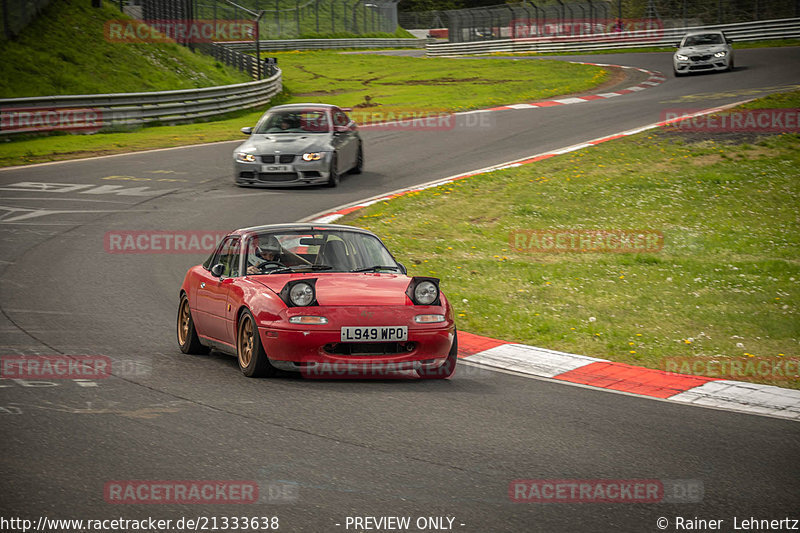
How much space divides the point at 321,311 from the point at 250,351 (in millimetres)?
769

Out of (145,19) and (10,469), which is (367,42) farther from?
(10,469)

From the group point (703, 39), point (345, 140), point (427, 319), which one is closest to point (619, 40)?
point (703, 39)

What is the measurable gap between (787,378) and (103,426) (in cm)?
566

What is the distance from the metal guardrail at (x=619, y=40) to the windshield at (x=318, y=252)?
4366 cm

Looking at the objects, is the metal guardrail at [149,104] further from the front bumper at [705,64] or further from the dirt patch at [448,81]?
the front bumper at [705,64]

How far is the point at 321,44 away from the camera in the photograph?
68875 mm

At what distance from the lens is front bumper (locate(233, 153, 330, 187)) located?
1834 cm

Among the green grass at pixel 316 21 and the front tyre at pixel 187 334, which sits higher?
the green grass at pixel 316 21

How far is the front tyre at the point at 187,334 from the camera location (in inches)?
346

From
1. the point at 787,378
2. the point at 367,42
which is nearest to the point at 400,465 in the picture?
the point at 787,378

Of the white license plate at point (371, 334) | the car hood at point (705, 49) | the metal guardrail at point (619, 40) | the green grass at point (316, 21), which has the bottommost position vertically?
the white license plate at point (371, 334)

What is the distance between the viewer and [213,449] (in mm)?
5613

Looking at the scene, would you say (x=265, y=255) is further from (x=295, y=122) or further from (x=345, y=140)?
(x=345, y=140)

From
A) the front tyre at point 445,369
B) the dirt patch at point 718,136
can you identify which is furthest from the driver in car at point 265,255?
the dirt patch at point 718,136
